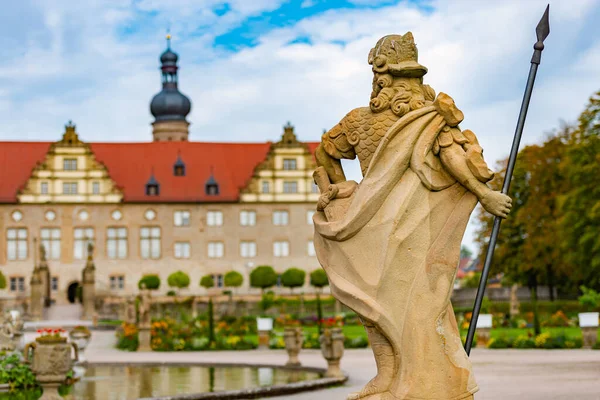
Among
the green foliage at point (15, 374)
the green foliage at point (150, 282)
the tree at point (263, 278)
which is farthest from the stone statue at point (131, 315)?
the tree at point (263, 278)

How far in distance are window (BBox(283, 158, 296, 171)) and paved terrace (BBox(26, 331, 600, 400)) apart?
3586 centimetres

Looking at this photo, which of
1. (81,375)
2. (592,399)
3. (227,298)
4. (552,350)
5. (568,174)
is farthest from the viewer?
(227,298)

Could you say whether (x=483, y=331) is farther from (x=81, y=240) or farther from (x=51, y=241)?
(x=51, y=241)

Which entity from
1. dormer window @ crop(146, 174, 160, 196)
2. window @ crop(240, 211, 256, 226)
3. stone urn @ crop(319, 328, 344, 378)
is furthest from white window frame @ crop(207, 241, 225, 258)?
stone urn @ crop(319, 328, 344, 378)

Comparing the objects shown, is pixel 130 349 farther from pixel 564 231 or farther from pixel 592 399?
pixel 592 399

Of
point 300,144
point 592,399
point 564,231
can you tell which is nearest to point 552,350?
point 592,399

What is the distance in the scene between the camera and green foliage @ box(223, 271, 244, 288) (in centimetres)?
6269

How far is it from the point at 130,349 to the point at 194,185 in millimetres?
37755

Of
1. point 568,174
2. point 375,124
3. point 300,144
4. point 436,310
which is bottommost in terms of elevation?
point 436,310

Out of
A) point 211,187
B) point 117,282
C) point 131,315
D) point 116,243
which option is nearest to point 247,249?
point 211,187

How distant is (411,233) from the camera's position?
638 centimetres

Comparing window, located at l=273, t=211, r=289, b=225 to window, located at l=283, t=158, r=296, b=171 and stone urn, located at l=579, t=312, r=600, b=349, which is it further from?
stone urn, located at l=579, t=312, r=600, b=349

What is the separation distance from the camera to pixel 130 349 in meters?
28.8

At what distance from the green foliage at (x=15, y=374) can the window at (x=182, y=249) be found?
1971 inches
